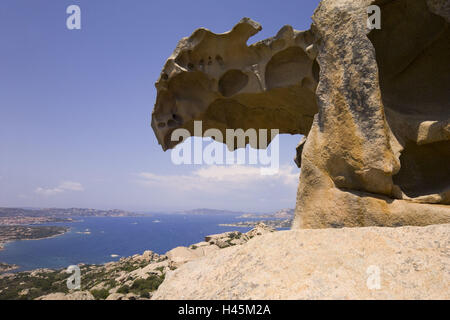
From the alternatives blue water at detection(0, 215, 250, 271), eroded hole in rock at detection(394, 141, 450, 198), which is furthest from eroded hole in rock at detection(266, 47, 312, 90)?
blue water at detection(0, 215, 250, 271)

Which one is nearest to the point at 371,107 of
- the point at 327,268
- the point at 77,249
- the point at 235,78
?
the point at 327,268

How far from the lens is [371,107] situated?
3422 mm

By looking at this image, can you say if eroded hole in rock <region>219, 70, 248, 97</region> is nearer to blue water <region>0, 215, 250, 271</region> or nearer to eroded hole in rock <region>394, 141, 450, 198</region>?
eroded hole in rock <region>394, 141, 450, 198</region>

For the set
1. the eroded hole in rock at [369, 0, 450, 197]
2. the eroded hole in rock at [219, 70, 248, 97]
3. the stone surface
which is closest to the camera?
the stone surface

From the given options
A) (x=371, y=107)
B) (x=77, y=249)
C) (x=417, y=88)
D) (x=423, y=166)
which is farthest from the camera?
(x=77, y=249)

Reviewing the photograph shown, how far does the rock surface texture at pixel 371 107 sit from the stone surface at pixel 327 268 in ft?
3.25

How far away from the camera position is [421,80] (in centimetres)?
473

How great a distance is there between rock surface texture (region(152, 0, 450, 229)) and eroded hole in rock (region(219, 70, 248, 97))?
80 centimetres

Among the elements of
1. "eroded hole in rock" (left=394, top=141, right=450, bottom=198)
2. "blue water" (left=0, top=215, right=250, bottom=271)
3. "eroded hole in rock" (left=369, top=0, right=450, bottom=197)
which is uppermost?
"eroded hole in rock" (left=369, top=0, right=450, bottom=197)

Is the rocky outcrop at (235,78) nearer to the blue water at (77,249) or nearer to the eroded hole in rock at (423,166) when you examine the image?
the eroded hole in rock at (423,166)

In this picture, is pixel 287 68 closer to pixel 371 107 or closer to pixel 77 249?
pixel 371 107

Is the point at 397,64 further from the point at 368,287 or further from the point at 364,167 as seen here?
the point at 368,287

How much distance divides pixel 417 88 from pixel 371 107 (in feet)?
6.83

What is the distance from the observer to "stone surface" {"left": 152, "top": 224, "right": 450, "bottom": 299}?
71.9 inches
